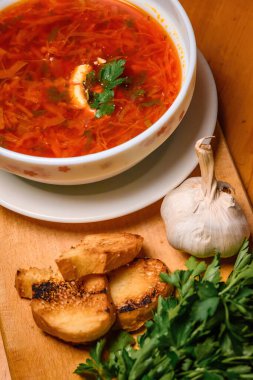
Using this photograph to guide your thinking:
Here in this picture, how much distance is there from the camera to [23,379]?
175cm

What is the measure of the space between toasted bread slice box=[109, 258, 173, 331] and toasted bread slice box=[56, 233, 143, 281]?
0.04 metres

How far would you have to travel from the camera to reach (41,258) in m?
1.93

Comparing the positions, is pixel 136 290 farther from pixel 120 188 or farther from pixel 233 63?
pixel 233 63

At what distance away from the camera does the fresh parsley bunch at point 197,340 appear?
5.16ft

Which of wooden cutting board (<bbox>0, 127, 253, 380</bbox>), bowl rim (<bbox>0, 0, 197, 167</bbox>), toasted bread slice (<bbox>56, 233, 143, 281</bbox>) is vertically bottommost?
wooden cutting board (<bbox>0, 127, 253, 380</bbox>)

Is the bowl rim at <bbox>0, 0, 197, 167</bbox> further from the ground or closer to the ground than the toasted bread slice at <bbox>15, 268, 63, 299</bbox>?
further from the ground

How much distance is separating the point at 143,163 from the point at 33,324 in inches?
22.0

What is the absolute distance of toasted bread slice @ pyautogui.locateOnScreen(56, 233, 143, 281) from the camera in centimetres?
177

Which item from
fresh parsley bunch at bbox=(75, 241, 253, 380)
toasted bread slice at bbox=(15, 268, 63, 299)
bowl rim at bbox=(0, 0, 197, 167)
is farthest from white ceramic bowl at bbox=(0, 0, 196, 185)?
fresh parsley bunch at bbox=(75, 241, 253, 380)

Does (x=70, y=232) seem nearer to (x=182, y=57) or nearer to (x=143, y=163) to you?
(x=143, y=163)

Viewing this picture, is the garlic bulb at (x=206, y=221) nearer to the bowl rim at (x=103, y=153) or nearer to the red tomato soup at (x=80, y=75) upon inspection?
the bowl rim at (x=103, y=153)

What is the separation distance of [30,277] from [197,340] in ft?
1.58

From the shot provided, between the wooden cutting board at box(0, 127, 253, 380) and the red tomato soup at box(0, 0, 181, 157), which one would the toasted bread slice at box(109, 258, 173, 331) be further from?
the red tomato soup at box(0, 0, 181, 157)

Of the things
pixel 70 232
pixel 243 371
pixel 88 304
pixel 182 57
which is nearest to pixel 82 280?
pixel 88 304
